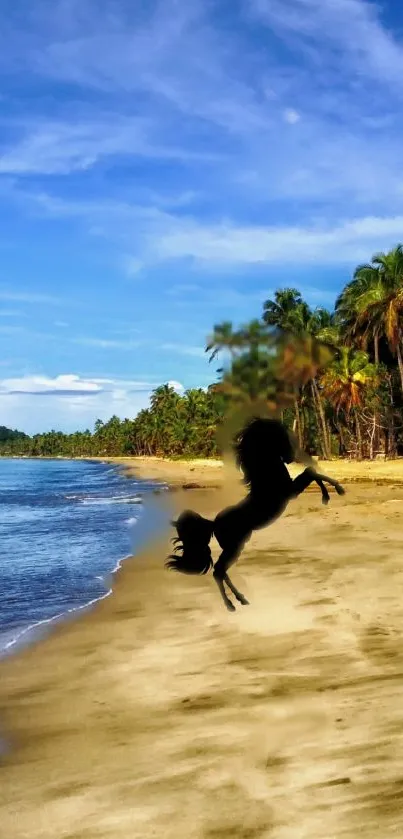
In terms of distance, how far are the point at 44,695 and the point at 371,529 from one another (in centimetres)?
1408

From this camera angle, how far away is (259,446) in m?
3.07

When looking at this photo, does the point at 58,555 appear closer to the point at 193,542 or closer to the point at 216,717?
the point at 216,717

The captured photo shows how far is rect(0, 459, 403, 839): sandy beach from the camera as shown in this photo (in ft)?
17.8

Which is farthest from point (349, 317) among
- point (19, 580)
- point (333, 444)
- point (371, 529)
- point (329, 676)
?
point (329, 676)

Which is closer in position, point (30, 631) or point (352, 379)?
point (30, 631)

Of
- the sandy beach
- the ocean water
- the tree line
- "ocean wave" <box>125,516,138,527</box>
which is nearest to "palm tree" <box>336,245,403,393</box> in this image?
the tree line

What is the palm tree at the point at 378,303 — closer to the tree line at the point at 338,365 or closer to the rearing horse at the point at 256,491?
the tree line at the point at 338,365

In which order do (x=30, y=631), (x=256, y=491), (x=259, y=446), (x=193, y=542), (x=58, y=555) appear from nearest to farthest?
1. (x=256, y=491)
2. (x=259, y=446)
3. (x=193, y=542)
4. (x=30, y=631)
5. (x=58, y=555)

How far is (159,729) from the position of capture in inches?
288

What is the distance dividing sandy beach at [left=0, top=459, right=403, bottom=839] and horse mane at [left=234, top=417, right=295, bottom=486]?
0.42m

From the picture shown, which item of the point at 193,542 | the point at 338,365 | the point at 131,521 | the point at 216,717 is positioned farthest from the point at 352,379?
the point at 193,542

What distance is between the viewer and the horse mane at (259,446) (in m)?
2.99

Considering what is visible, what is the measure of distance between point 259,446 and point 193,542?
0.55 metres

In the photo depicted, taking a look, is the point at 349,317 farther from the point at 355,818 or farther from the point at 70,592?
the point at 355,818
